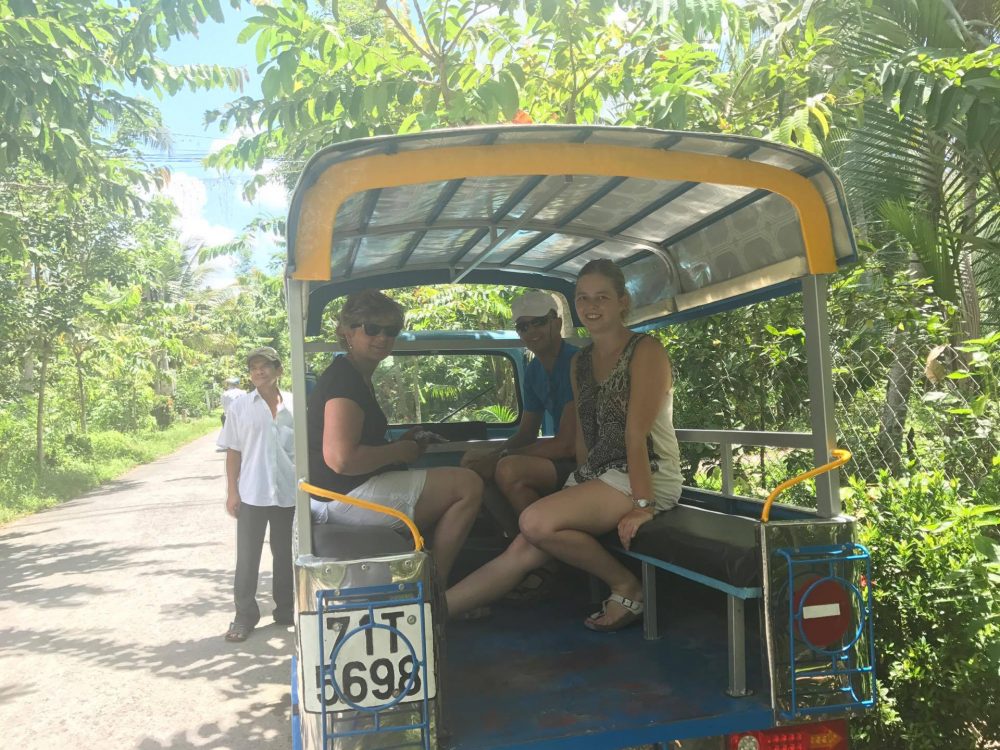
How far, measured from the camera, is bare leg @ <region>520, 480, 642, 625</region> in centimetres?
341

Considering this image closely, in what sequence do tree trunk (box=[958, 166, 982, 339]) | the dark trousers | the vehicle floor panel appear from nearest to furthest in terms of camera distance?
the vehicle floor panel → tree trunk (box=[958, 166, 982, 339]) → the dark trousers

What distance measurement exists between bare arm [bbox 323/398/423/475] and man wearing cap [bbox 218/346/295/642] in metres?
2.96

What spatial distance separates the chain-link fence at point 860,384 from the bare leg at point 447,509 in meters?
2.13

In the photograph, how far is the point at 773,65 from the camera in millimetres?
5562

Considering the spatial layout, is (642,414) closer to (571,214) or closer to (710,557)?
(710,557)

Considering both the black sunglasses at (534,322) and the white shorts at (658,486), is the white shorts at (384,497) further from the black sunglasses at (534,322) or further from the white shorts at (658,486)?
the black sunglasses at (534,322)

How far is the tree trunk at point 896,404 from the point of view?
5.04 metres

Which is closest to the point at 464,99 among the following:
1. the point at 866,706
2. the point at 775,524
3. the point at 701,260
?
the point at 701,260

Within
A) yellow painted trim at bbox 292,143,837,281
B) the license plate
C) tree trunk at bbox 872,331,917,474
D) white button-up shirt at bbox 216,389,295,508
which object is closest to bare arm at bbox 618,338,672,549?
yellow painted trim at bbox 292,143,837,281

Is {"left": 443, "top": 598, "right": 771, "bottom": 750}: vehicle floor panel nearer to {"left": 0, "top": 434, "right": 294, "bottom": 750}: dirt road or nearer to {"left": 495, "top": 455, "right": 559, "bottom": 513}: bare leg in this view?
{"left": 495, "top": 455, "right": 559, "bottom": 513}: bare leg

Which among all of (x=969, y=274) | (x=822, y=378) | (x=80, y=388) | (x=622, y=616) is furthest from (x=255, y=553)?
(x=80, y=388)

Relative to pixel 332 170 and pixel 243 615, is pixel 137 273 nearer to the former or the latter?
pixel 243 615

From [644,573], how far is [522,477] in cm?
99

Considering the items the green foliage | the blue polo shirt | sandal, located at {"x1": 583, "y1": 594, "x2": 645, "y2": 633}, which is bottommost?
sandal, located at {"x1": 583, "y1": 594, "x2": 645, "y2": 633}
